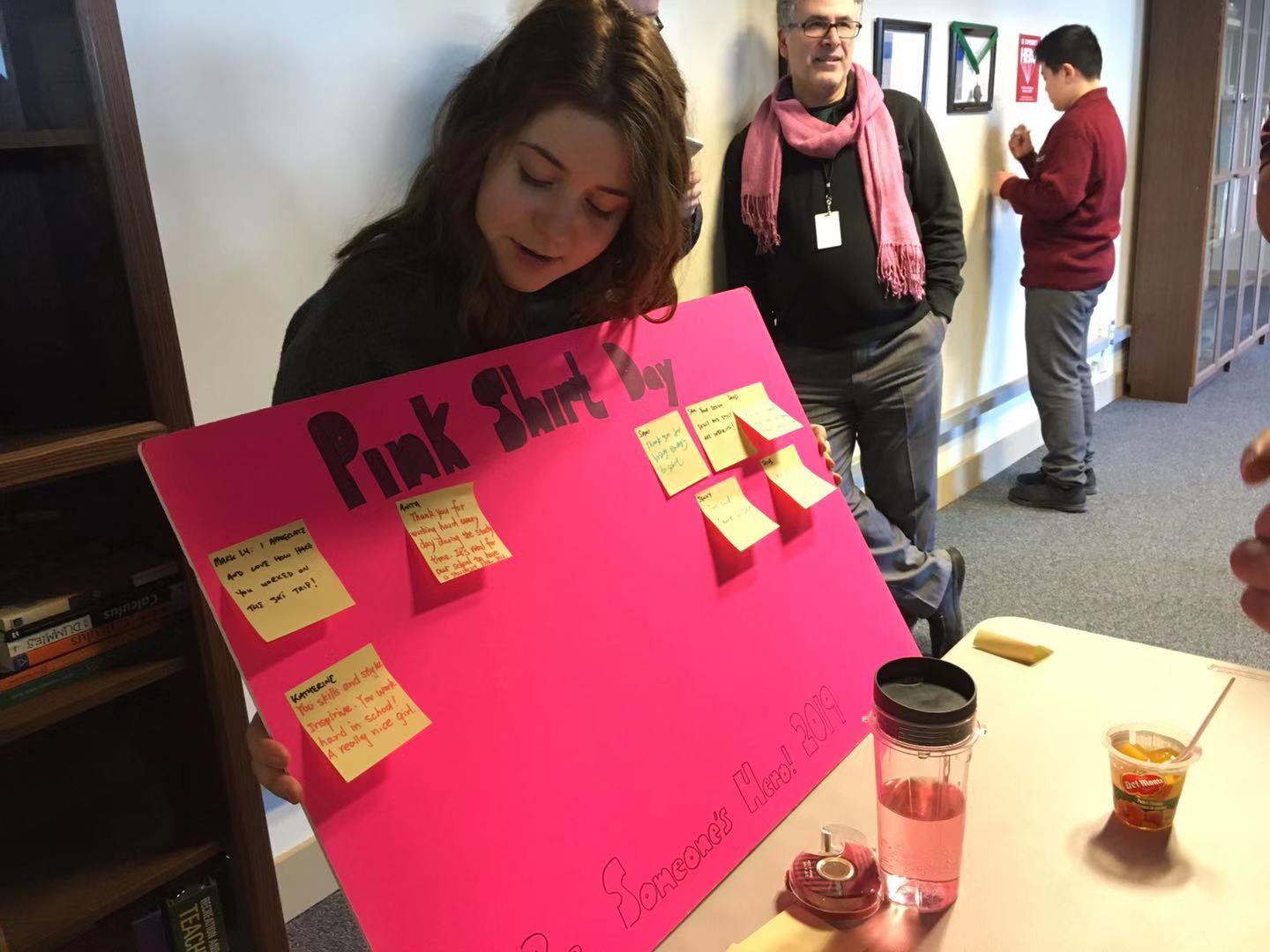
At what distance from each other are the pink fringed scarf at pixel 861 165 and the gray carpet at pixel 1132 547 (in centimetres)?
107

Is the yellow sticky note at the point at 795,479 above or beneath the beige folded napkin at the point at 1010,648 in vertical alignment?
above

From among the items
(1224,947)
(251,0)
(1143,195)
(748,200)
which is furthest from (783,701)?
(1143,195)

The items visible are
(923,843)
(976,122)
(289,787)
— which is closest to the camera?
(289,787)

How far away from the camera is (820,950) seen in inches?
30.0

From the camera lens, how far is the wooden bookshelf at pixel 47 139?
1.12 m

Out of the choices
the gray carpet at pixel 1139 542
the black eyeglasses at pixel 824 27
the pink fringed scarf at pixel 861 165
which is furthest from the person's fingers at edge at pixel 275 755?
the gray carpet at pixel 1139 542

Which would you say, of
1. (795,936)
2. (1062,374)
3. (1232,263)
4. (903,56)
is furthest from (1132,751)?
(1232,263)

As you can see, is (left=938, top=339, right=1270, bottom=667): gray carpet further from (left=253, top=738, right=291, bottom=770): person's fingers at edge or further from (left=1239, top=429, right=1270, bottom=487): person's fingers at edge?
(left=253, top=738, right=291, bottom=770): person's fingers at edge

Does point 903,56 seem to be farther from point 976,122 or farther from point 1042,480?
point 1042,480

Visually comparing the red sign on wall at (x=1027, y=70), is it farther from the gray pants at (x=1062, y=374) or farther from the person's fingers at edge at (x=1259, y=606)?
the person's fingers at edge at (x=1259, y=606)

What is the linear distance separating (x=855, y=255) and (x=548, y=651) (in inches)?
70.3

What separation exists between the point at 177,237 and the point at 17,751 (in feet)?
2.54

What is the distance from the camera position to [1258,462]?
2.33ft

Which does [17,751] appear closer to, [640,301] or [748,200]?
[640,301]
